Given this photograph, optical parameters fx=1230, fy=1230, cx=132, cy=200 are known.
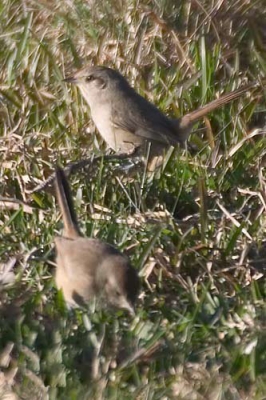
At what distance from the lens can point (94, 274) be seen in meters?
5.77

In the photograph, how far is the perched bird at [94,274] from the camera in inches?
222

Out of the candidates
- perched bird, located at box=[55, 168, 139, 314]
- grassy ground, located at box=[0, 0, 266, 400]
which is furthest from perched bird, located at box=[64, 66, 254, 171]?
perched bird, located at box=[55, 168, 139, 314]

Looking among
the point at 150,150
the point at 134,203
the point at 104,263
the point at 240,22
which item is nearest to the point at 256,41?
the point at 240,22

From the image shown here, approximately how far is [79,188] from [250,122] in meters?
1.54

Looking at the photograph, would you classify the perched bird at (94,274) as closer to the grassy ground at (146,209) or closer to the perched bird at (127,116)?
the grassy ground at (146,209)

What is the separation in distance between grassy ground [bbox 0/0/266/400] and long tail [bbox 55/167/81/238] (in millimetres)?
199

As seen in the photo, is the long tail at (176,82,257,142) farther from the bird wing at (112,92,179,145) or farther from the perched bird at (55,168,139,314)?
the perched bird at (55,168,139,314)

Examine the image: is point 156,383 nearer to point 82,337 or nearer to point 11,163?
point 82,337

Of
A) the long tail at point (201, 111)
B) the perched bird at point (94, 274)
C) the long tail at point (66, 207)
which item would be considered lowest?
the long tail at point (201, 111)

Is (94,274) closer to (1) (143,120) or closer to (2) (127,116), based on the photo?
(1) (143,120)

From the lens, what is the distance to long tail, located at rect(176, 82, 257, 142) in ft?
26.0

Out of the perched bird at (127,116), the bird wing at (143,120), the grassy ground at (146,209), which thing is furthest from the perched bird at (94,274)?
the bird wing at (143,120)

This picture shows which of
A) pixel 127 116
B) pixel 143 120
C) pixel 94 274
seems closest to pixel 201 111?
pixel 143 120

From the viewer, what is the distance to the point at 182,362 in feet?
16.7
